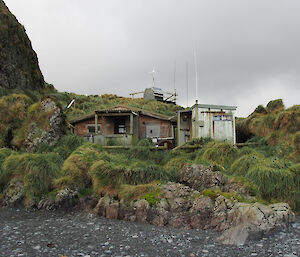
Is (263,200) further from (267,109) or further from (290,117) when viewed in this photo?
(267,109)

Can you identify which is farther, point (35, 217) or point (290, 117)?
point (290, 117)

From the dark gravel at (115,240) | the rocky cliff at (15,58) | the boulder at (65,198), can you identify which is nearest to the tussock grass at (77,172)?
the boulder at (65,198)

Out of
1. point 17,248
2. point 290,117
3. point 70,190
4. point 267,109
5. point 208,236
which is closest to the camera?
point 17,248

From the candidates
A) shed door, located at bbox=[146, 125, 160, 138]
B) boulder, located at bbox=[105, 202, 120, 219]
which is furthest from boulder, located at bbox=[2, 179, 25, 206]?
shed door, located at bbox=[146, 125, 160, 138]

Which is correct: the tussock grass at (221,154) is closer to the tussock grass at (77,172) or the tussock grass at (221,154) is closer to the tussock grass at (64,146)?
the tussock grass at (77,172)

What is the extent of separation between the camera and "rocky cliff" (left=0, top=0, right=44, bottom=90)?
2044 cm

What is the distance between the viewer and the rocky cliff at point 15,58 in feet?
67.1

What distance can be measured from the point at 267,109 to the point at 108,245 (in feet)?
57.9

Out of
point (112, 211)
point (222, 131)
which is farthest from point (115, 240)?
point (222, 131)

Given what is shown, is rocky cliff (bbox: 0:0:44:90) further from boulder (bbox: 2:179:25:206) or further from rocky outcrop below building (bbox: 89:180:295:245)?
rocky outcrop below building (bbox: 89:180:295:245)

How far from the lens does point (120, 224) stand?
25.8 feet

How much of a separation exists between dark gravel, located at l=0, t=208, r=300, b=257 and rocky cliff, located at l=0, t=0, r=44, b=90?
16.1 meters

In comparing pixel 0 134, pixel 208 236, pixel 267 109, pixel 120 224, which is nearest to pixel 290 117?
pixel 267 109

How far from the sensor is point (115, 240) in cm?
657
